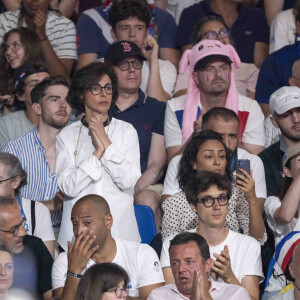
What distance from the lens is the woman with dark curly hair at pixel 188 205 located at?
6211 millimetres

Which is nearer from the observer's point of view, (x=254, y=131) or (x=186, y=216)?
(x=186, y=216)

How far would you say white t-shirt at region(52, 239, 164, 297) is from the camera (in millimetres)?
5664

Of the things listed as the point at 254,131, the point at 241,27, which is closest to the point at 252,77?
the point at 241,27

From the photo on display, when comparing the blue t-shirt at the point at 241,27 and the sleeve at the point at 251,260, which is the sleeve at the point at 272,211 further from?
the blue t-shirt at the point at 241,27

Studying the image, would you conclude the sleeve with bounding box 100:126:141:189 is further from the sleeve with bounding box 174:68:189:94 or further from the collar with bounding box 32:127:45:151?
the sleeve with bounding box 174:68:189:94

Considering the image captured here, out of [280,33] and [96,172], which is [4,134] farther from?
[280,33]

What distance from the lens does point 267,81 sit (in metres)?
7.89

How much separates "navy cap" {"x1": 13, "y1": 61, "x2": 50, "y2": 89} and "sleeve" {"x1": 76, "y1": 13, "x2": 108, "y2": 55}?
1065mm

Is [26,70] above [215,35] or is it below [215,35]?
below

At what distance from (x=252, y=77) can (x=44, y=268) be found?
11.0 feet

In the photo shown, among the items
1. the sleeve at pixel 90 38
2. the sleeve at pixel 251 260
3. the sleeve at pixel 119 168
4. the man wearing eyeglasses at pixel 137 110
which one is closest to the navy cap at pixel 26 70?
the man wearing eyeglasses at pixel 137 110

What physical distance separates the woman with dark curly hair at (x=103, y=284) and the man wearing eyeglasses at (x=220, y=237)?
3.33ft

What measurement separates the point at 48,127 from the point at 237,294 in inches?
93.6

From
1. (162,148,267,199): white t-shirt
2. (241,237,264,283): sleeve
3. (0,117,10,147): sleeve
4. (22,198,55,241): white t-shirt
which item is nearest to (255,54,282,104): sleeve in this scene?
(162,148,267,199): white t-shirt
